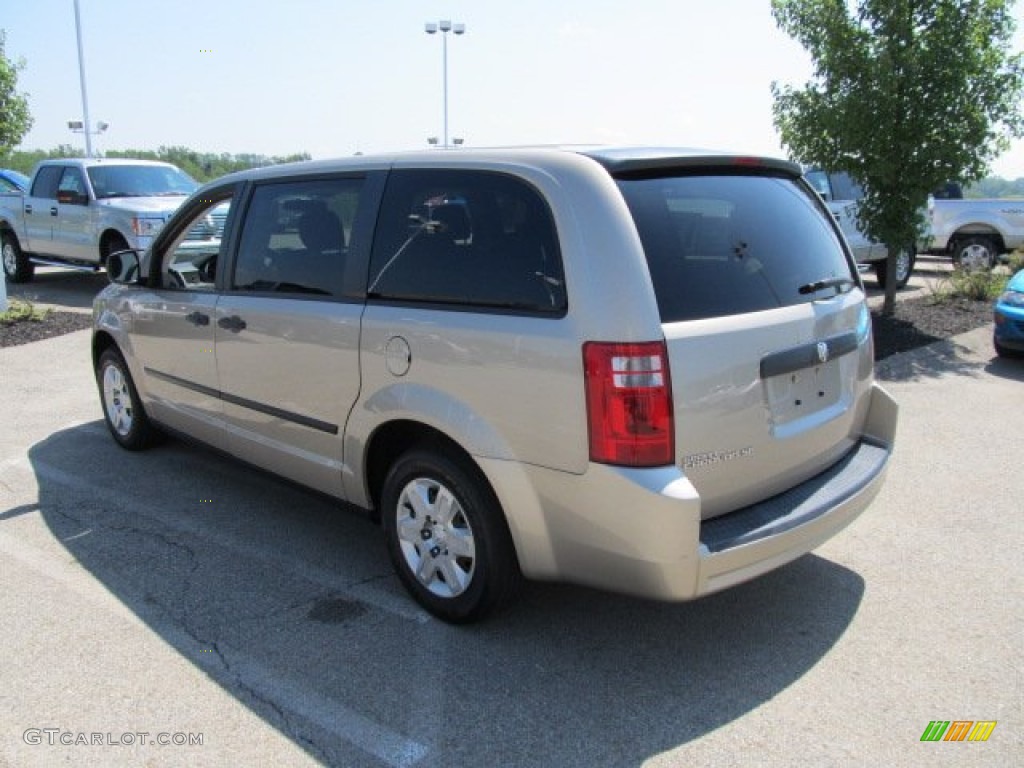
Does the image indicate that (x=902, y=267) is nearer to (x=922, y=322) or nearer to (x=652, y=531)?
(x=922, y=322)

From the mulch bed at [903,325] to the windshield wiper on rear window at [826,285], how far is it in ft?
17.5

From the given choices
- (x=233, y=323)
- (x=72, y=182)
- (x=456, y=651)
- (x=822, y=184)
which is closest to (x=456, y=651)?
(x=456, y=651)

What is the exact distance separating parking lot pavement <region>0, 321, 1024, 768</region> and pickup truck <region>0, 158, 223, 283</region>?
8.27m

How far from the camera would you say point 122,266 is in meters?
5.44

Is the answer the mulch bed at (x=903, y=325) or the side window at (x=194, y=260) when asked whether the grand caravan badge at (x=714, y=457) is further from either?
the mulch bed at (x=903, y=325)

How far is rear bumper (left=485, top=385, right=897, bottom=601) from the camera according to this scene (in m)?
2.77

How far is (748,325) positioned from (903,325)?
26.1 ft

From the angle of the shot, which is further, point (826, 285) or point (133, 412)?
point (133, 412)

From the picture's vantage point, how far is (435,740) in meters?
2.78

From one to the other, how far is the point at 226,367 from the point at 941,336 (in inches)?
321

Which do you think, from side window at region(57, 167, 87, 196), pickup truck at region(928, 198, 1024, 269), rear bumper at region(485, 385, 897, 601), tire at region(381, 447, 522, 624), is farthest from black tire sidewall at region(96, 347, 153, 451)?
pickup truck at region(928, 198, 1024, 269)

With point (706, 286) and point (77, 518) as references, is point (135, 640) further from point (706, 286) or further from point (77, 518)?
point (706, 286)

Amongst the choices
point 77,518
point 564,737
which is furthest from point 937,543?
point 77,518

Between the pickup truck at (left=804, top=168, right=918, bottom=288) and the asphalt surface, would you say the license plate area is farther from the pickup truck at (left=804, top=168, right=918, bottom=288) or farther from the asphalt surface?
the pickup truck at (left=804, top=168, right=918, bottom=288)
